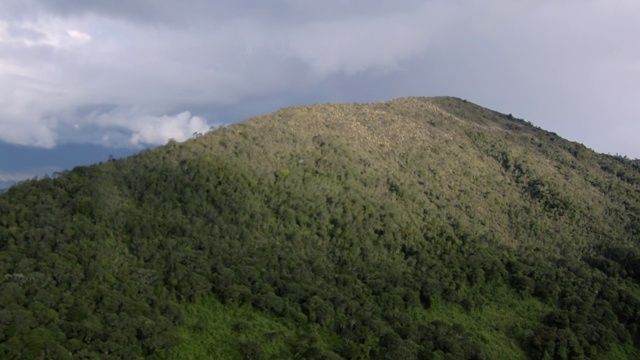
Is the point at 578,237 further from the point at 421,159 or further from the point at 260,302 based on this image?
the point at 260,302

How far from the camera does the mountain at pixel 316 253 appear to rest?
130ft

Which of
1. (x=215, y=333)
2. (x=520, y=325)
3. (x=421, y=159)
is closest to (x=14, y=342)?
(x=215, y=333)

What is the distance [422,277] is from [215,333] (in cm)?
2061

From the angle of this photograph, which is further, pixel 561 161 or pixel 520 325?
pixel 561 161

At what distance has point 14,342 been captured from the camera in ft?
107

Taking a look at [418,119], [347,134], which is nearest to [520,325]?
[347,134]

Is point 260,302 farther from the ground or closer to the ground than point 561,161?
closer to the ground

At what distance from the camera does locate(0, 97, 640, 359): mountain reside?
1565 inches

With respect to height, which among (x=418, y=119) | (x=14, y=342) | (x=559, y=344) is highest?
(x=418, y=119)

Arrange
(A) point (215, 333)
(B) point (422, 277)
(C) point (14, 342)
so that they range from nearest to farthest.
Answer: (C) point (14, 342) → (A) point (215, 333) → (B) point (422, 277)

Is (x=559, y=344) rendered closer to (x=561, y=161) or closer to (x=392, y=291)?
(x=392, y=291)

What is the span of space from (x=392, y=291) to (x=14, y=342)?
29232 mm

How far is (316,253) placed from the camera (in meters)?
52.7

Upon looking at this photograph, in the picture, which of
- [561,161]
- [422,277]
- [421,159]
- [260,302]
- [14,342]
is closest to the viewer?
[14,342]
